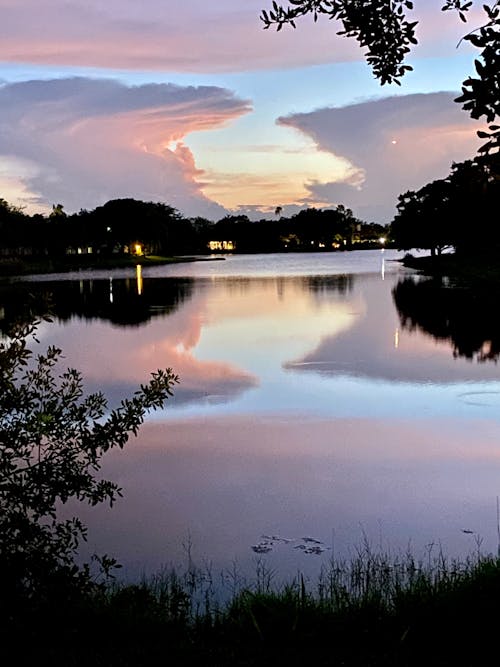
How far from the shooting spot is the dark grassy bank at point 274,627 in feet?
17.9

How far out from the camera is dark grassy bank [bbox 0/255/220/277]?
87.3 m

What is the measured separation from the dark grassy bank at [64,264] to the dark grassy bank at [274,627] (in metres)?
77.6

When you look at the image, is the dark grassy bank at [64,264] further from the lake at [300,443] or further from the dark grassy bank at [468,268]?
the lake at [300,443]

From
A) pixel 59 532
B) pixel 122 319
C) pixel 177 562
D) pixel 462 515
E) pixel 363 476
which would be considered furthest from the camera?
pixel 122 319

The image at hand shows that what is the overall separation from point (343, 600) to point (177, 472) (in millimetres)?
5341

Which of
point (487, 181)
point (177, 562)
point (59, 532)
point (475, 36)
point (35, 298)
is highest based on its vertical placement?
point (475, 36)

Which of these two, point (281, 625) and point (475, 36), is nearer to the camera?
point (475, 36)

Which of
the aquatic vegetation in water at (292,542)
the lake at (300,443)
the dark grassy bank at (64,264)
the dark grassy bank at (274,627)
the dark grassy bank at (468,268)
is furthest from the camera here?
the dark grassy bank at (64,264)

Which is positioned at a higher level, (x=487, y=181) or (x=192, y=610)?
(x=487, y=181)


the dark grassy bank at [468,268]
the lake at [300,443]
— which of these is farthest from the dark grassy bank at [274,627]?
the dark grassy bank at [468,268]

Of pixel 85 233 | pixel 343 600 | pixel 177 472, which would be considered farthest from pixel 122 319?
pixel 85 233

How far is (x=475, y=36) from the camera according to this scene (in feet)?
15.4

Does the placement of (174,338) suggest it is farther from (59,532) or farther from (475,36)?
(475,36)

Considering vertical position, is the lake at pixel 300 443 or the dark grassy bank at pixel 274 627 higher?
the dark grassy bank at pixel 274 627
